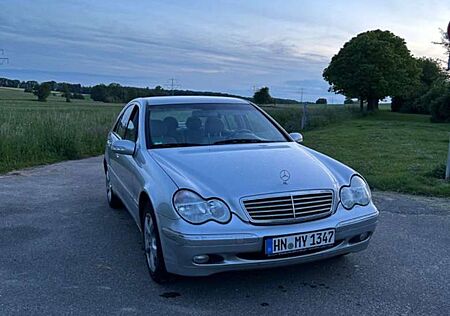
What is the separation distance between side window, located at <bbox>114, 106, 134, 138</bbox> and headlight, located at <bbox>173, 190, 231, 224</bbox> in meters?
2.40

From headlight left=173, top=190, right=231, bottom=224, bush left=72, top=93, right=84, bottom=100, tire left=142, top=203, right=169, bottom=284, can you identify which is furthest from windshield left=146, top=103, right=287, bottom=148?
bush left=72, top=93, right=84, bottom=100

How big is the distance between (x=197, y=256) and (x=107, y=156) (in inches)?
139

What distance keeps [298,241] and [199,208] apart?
76 centimetres

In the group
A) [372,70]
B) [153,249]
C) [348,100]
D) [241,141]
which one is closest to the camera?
[153,249]

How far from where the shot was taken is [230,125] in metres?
4.88

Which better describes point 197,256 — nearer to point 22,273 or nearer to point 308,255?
point 308,255

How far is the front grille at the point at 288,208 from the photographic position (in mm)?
3346

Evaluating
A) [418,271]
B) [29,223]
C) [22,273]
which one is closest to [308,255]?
[418,271]

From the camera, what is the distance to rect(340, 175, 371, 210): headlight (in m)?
3.73

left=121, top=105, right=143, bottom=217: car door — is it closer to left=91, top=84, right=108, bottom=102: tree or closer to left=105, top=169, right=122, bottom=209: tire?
left=105, top=169, right=122, bottom=209: tire

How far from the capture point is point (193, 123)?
4785mm

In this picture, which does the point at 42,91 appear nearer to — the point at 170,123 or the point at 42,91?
the point at 42,91

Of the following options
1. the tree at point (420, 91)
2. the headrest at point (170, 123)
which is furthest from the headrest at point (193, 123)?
the tree at point (420, 91)

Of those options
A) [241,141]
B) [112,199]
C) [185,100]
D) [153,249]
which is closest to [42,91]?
[112,199]
